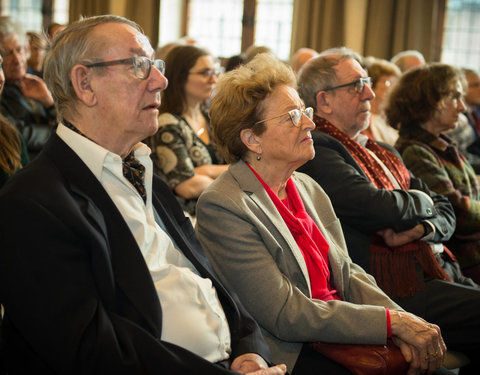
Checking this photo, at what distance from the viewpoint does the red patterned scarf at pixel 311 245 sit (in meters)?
1.95

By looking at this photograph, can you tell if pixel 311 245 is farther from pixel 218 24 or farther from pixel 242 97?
pixel 218 24

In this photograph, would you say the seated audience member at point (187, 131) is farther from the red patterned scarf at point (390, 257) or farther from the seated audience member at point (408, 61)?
the seated audience member at point (408, 61)

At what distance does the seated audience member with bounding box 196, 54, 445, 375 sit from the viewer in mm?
1779

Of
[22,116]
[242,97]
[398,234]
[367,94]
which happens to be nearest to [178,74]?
[22,116]

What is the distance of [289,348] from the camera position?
1.81 metres

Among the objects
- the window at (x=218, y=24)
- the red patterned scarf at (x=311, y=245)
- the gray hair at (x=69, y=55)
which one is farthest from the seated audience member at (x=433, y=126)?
the window at (x=218, y=24)

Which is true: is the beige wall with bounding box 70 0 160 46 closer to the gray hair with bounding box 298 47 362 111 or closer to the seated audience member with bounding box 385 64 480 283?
the seated audience member with bounding box 385 64 480 283

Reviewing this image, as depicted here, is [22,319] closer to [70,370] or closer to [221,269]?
[70,370]

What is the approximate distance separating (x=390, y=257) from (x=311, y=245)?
56cm

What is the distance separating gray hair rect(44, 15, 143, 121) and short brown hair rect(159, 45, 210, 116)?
1.73m

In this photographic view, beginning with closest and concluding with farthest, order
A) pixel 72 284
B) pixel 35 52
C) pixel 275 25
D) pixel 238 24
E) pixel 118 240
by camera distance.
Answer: pixel 72 284 < pixel 118 240 < pixel 35 52 < pixel 275 25 < pixel 238 24

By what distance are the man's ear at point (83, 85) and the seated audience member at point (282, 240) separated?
0.50 metres

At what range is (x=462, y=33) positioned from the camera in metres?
8.52

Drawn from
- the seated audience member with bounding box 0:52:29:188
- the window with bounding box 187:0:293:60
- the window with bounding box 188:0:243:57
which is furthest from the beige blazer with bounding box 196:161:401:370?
the window with bounding box 188:0:243:57
